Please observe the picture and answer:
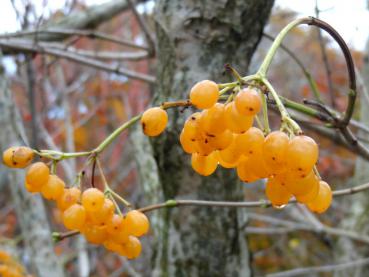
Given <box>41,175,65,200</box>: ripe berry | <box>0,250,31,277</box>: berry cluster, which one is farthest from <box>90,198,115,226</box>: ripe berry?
<box>0,250,31,277</box>: berry cluster

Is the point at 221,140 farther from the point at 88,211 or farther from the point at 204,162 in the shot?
the point at 88,211

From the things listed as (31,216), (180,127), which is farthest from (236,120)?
(31,216)

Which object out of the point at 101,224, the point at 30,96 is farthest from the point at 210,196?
the point at 30,96

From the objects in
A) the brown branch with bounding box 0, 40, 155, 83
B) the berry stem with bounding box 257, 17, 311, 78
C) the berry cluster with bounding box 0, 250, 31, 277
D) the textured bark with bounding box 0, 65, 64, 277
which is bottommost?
the berry cluster with bounding box 0, 250, 31, 277

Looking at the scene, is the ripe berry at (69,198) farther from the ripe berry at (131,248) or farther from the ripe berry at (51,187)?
the ripe berry at (131,248)

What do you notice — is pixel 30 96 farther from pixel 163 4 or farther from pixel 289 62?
pixel 289 62

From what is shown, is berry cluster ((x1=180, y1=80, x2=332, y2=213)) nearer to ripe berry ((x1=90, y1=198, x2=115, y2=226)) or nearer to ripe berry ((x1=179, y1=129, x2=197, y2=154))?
ripe berry ((x1=179, y1=129, x2=197, y2=154))
